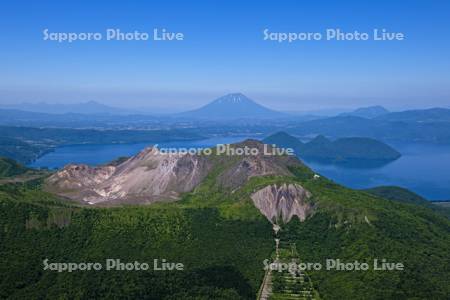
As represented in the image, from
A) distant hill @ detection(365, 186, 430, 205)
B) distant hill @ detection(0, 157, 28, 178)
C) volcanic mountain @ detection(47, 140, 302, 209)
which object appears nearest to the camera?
volcanic mountain @ detection(47, 140, 302, 209)

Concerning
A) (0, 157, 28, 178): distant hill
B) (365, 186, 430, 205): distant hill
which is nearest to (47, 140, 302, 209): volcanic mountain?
(0, 157, 28, 178): distant hill

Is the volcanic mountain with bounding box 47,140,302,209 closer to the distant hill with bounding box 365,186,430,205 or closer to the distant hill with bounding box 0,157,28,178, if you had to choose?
the distant hill with bounding box 0,157,28,178

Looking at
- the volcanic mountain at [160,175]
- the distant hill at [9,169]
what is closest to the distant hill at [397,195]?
the volcanic mountain at [160,175]

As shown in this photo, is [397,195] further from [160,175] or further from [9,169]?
[9,169]

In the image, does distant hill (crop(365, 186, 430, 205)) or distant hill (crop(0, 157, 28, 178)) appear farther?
distant hill (crop(365, 186, 430, 205))

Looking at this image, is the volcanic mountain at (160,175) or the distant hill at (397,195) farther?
the distant hill at (397,195)

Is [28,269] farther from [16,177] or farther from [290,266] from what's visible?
[16,177]

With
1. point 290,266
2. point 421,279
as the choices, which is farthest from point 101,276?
point 421,279

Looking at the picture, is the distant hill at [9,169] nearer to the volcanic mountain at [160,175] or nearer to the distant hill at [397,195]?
the volcanic mountain at [160,175]
